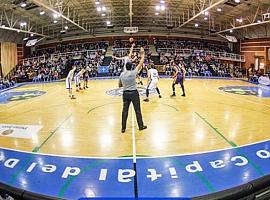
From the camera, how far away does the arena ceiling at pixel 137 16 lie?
22.8 m

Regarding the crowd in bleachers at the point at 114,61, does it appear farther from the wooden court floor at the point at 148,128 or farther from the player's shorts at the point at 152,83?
the wooden court floor at the point at 148,128

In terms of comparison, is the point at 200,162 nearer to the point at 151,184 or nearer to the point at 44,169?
the point at 151,184

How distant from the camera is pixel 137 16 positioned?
3164 cm

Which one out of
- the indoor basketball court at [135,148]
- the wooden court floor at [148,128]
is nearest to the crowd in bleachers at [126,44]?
the indoor basketball court at [135,148]

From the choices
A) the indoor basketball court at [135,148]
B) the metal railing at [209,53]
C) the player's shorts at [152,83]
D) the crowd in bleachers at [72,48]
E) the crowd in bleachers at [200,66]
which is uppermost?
the crowd in bleachers at [72,48]

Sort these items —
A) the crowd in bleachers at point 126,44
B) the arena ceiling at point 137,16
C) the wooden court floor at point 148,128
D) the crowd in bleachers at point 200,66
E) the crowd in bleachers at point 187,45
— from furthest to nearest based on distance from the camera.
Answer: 1. the crowd in bleachers at point 187,45
2. the crowd in bleachers at point 126,44
3. the crowd in bleachers at point 200,66
4. the arena ceiling at point 137,16
5. the wooden court floor at point 148,128

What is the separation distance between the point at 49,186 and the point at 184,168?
223cm

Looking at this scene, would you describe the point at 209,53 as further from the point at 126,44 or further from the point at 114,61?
the point at 114,61

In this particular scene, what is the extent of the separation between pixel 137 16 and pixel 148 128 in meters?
25.9

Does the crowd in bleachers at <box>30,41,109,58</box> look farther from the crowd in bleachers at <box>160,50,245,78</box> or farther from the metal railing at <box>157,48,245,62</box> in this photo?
the crowd in bleachers at <box>160,50,245,78</box>

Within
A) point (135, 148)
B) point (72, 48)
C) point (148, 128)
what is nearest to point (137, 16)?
point (72, 48)

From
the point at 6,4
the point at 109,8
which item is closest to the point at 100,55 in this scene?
the point at 109,8

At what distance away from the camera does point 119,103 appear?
12.0 metres

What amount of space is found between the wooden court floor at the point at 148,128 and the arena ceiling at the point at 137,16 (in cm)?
1052
